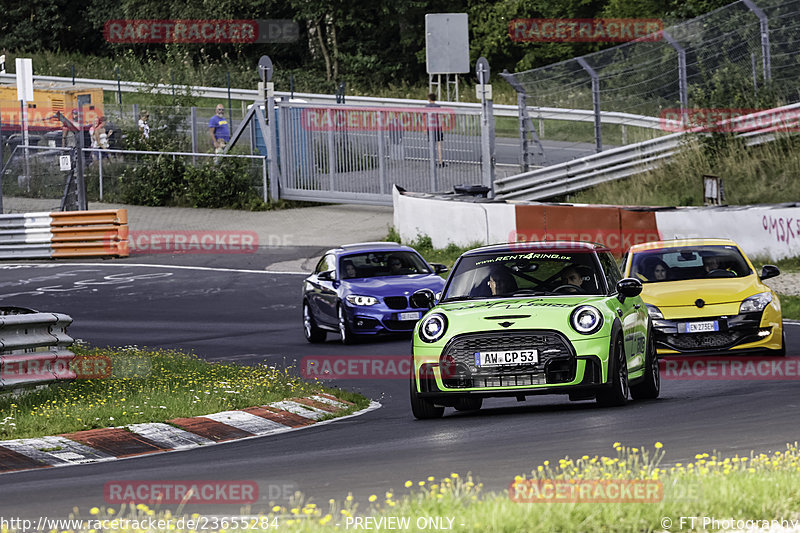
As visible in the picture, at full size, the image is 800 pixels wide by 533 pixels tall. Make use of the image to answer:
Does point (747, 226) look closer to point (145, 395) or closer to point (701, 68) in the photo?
point (701, 68)

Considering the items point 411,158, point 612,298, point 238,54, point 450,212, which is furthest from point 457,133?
point 238,54

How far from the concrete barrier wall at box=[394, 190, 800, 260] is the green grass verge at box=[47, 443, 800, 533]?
57.3 ft

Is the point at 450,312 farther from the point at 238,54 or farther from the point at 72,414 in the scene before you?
the point at 238,54

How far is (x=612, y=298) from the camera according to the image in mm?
12953

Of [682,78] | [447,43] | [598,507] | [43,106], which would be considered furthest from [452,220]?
[598,507]

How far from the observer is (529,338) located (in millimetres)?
12172

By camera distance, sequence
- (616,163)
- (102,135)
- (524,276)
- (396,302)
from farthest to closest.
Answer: (102,135) < (616,163) < (396,302) < (524,276)

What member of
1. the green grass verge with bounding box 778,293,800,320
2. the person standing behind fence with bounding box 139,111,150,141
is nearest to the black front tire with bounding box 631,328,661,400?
the green grass verge with bounding box 778,293,800,320

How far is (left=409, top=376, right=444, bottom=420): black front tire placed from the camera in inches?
499

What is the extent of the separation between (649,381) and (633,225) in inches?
502

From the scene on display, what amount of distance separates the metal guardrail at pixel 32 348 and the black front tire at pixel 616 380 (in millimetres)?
5236

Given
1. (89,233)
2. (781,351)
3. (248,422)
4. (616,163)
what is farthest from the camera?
(89,233)

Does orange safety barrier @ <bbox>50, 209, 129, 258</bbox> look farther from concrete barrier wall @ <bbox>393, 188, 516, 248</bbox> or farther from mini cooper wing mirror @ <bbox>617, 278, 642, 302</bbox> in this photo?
mini cooper wing mirror @ <bbox>617, 278, 642, 302</bbox>

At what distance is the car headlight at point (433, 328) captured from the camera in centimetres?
1240
